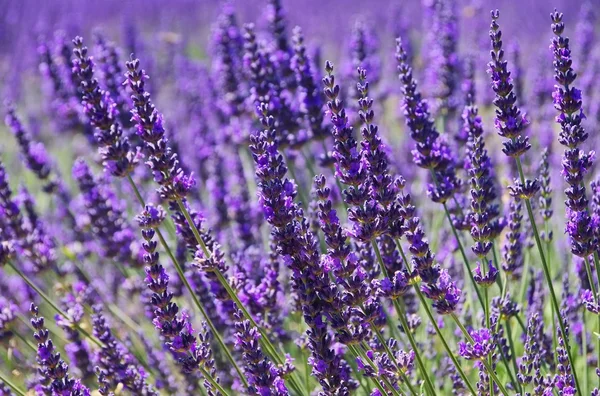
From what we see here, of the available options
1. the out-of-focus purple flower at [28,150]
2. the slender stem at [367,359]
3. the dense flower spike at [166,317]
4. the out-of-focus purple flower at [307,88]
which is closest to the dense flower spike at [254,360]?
the dense flower spike at [166,317]

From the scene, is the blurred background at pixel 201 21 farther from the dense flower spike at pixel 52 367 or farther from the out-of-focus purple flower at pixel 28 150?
the dense flower spike at pixel 52 367

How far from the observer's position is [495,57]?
237cm

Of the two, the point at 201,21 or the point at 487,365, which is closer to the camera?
the point at 487,365

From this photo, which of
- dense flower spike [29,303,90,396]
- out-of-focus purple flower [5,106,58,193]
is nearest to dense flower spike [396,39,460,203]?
dense flower spike [29,303,90,396]

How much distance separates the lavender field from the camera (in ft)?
7.79

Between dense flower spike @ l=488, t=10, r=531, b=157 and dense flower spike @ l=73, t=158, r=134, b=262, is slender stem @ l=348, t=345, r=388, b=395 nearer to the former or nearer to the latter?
dense flower spike @ l=488, t=10, r=531, b=157

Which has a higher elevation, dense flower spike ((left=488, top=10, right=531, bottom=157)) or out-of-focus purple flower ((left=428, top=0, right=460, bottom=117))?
out-of-focus purple flower ((left=428, top=0, right=460, bottom=117))

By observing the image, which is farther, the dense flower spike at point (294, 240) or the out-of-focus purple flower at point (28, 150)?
the out-of-focus purple flower at point (28, 150)

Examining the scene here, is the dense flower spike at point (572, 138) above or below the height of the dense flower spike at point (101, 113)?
above

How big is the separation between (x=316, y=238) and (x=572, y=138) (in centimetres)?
137

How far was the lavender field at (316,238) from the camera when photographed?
93.4 inches

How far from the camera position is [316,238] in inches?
132

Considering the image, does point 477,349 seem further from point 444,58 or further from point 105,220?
point 444,58

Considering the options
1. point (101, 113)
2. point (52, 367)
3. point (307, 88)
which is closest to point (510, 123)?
point (307, 88)
